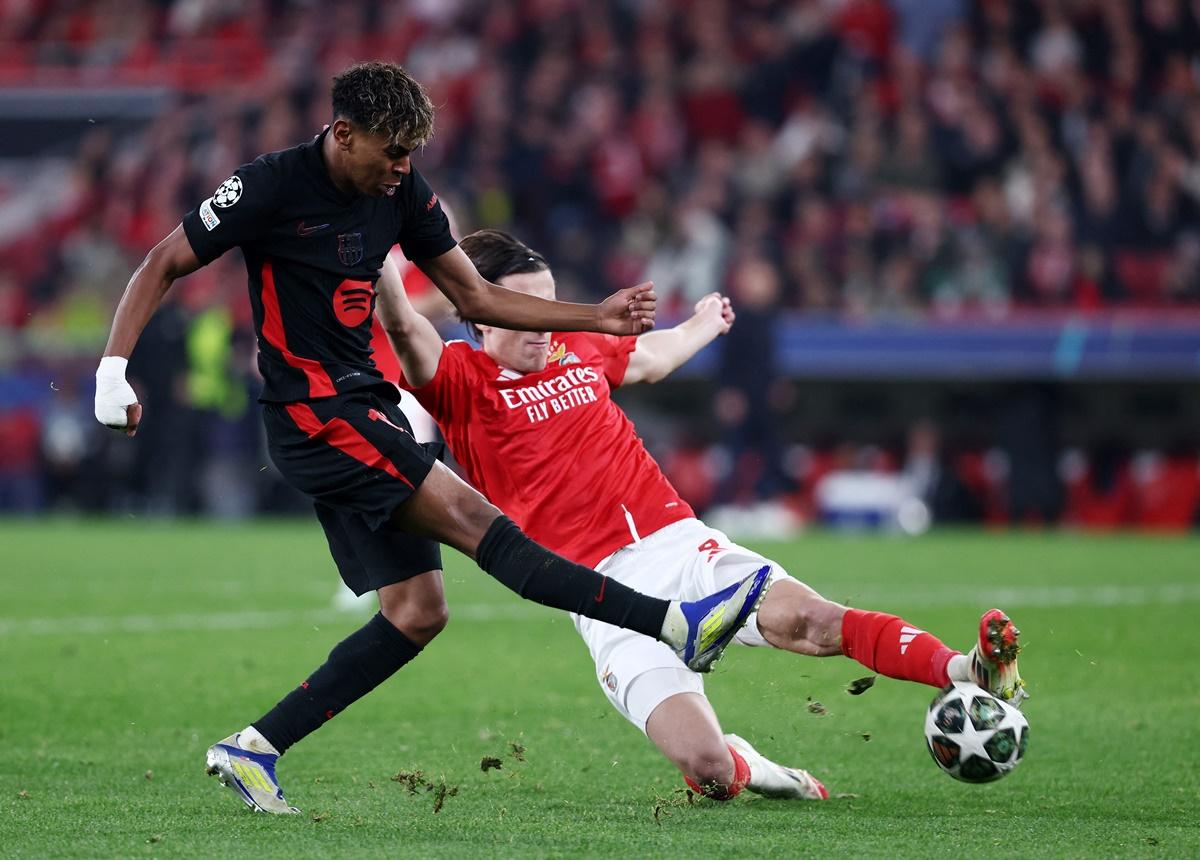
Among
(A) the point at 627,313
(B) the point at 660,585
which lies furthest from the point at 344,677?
(A) the point at 627,313

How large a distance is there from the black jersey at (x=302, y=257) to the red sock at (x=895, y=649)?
1.51 metres

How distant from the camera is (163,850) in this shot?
13.3ft

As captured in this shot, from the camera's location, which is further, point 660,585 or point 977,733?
point 660,585

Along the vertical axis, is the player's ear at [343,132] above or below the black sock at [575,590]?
above

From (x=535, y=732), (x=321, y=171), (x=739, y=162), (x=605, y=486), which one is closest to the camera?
(x=321, y=171)

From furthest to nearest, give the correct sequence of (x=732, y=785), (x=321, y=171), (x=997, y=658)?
(x=732, y=785) < (x=321, y=171) < (x=997, y=658)

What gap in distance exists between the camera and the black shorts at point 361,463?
463 cm

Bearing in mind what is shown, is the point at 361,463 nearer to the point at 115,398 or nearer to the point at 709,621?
the point at 115,398

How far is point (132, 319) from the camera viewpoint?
4.52m

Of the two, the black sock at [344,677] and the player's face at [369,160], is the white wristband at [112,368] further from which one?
the black sock at [344,677]

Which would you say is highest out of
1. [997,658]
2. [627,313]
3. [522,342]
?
[627,313]

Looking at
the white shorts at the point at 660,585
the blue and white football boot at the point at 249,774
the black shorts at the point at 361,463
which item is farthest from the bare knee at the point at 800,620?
the blue and white football boot at the point at 249,774

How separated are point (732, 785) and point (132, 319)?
2086mm

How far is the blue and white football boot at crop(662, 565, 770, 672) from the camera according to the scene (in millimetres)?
4340
